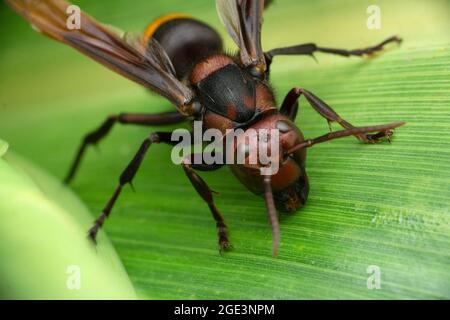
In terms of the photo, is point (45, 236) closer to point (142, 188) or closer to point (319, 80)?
point (142, 188)

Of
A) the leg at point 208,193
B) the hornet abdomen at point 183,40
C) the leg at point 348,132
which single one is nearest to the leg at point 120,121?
the hornet abdomen at point 183,40

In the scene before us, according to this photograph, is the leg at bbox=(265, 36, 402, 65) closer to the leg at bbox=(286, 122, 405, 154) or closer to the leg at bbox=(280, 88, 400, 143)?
the leg at bbox=(280, 88, 400, 143)

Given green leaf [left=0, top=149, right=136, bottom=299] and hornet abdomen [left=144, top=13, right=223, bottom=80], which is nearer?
green leaf [left=0, top=149, right=136, bottom=299]

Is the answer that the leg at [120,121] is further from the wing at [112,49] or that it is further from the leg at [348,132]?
the leg at [348,132]

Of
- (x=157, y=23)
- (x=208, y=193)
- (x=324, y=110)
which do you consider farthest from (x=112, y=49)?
(x=324, y=110)

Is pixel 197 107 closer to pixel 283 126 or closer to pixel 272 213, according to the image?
pixel 283 126

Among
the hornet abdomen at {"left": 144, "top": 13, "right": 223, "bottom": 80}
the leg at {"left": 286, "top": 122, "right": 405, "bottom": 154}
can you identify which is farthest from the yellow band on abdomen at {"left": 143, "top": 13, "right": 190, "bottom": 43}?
the leg at {"left": 286, "top": 122, "right": 405, "bottom": 154}
